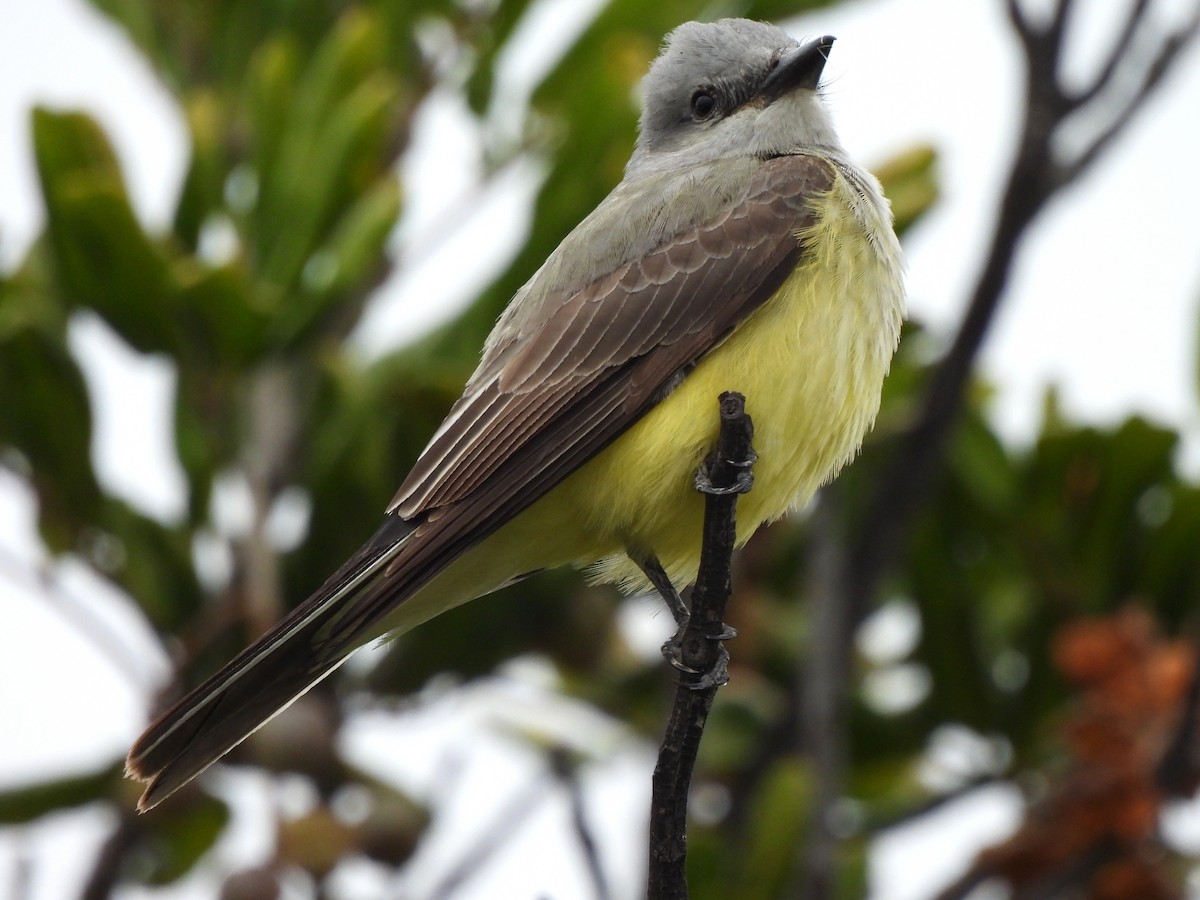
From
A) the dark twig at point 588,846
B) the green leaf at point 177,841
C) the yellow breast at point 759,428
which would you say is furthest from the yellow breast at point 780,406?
the green leaf at point 177,841

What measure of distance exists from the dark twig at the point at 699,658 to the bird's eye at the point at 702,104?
1.63m

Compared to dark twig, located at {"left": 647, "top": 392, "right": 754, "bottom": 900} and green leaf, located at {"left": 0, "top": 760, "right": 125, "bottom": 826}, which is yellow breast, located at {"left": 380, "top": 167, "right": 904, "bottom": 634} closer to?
dark twig, located at {"left": 647, "top": 392, "right": 754, "bottom": 900}

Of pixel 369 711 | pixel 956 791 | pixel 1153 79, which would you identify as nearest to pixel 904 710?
pixel 956 791

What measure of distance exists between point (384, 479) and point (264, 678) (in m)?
1.19

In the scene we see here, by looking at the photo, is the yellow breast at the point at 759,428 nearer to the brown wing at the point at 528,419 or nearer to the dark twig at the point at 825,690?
the brown wing at the point at 528,419

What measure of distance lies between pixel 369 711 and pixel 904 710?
155 centimetres

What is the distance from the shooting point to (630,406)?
3795 mm

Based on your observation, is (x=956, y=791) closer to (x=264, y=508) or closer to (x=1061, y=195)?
(x=1061, y=195)

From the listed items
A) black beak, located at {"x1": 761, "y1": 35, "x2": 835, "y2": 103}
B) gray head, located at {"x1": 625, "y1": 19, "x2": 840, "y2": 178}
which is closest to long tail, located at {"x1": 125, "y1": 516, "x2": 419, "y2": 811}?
gray head, located at {"x1": 625, "y1": 19, "x2": 840, "y2": 178}

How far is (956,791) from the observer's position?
4.88 meters

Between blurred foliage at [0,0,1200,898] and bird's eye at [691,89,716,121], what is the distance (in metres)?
0.26

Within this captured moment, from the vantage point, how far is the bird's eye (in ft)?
15.6

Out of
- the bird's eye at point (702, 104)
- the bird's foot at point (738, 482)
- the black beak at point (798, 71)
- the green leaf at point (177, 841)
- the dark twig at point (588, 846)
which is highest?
the bird's eye at point (702, 104)

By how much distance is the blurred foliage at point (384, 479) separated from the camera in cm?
445
